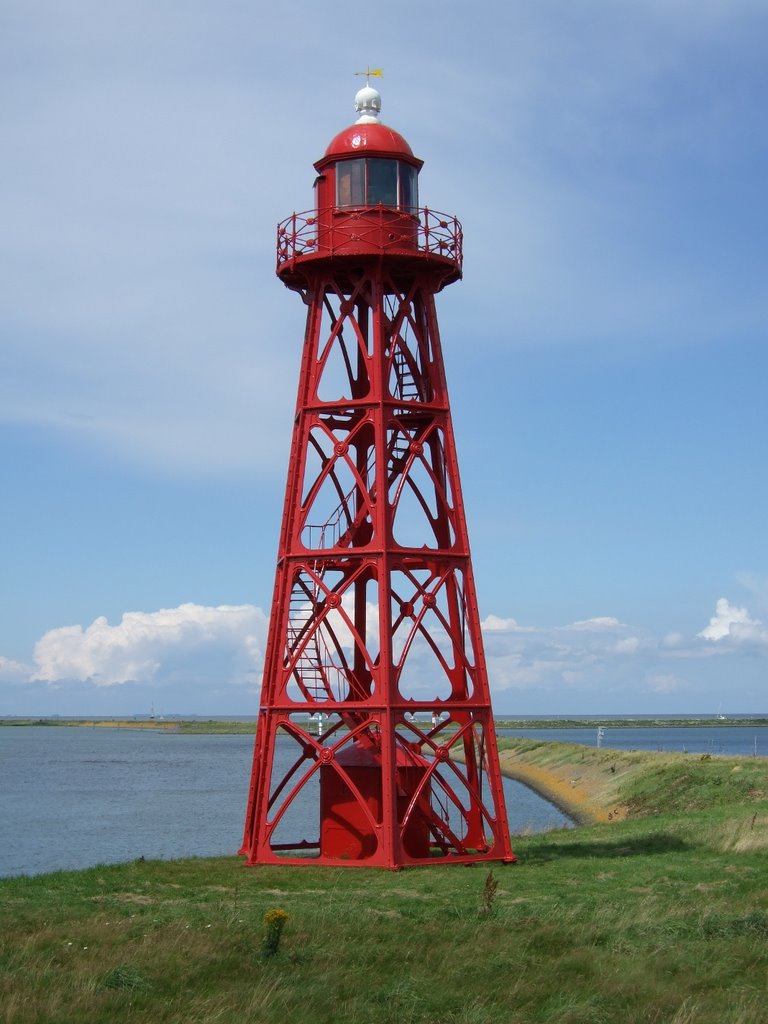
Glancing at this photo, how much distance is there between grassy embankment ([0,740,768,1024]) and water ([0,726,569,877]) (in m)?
17.1

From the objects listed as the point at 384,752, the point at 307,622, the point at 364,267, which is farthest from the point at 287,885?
the point at 364,267

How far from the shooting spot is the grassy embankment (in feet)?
54.2

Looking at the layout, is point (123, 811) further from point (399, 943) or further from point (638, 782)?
point (399, 943)

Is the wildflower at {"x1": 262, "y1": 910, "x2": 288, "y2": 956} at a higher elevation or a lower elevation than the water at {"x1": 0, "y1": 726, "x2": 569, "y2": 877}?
lower

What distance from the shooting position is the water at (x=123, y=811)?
47.2 m

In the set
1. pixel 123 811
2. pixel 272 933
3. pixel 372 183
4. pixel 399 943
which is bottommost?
pixel 399 943

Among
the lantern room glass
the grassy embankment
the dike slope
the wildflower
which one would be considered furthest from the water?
the wildflower

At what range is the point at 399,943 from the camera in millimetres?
19672

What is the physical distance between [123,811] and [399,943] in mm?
49222

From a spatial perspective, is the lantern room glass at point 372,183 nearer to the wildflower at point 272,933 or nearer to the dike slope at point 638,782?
the wildflower at point 272,933

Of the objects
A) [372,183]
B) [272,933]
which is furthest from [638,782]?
[272,933]

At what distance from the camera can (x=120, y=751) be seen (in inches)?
6156

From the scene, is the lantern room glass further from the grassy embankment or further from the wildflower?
the wildflower

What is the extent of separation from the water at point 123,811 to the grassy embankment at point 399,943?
17144mm
